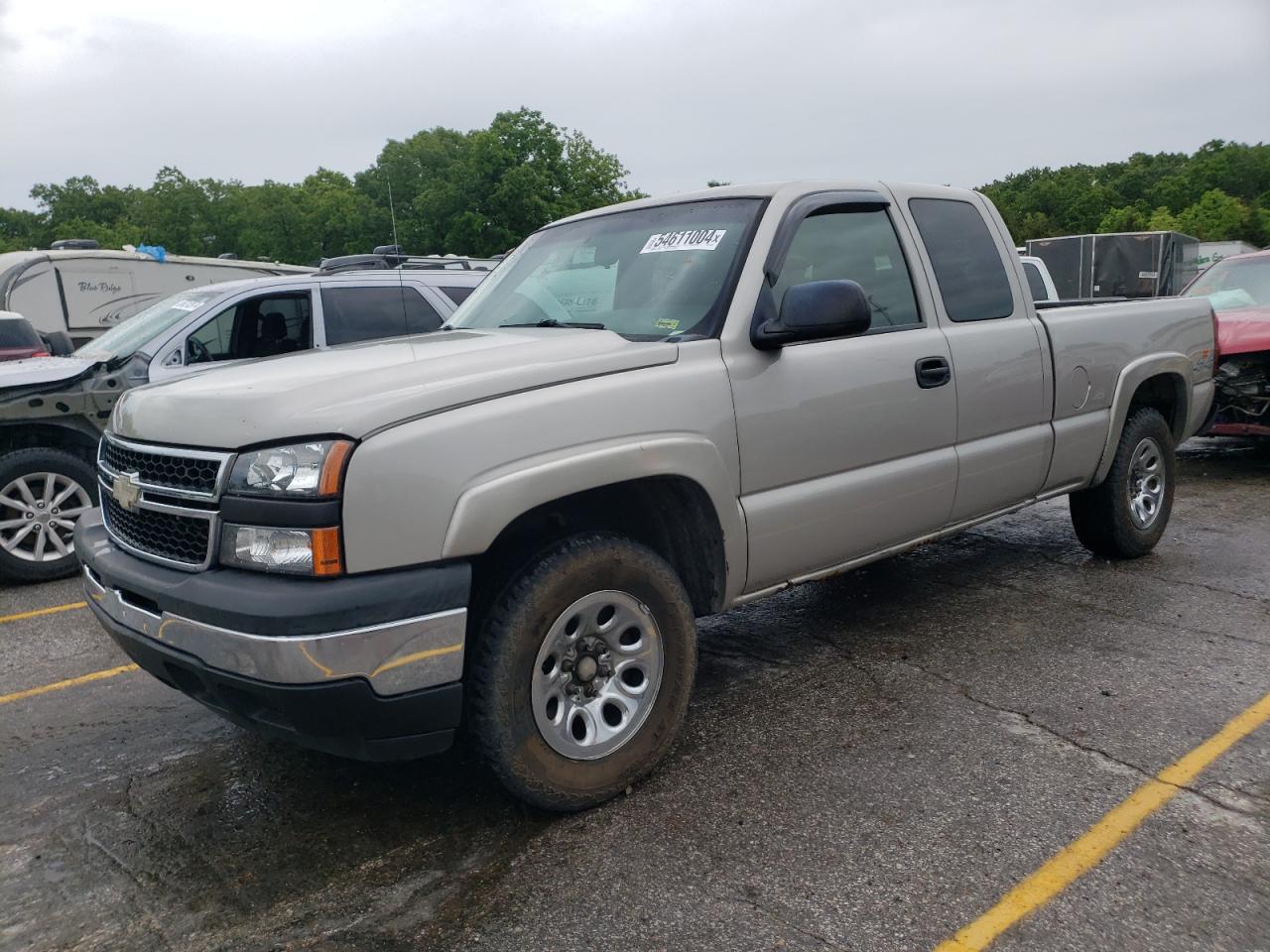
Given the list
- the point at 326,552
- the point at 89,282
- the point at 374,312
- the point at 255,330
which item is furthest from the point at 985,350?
the point at 89,282

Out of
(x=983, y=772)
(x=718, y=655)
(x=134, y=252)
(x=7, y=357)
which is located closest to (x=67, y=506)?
(x=7, y=357)

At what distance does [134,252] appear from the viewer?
15.1 m

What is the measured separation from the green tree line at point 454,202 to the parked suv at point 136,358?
29310mm

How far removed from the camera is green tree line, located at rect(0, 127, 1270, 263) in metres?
51.4

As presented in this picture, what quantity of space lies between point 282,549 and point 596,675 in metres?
1.01

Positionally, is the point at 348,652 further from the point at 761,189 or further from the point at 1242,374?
the point at 1242,374

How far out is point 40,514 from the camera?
6.21 meters

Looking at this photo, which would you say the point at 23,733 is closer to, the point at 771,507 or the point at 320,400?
the point at 320,400

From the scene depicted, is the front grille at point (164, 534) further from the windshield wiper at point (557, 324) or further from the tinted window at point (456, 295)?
the tinted window at point (456, 295)

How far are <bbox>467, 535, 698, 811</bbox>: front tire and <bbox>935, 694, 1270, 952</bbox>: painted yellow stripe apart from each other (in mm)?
1095

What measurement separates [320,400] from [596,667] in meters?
1.12

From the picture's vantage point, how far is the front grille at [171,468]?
9.12 feet

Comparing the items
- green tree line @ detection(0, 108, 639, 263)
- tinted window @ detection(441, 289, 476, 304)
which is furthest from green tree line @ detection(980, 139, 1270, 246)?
tinted window @ detection(441, 289, 476, 304)

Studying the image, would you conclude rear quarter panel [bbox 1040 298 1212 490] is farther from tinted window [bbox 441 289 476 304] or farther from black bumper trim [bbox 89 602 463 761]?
tinted window [bbox 441 289 476 304]
